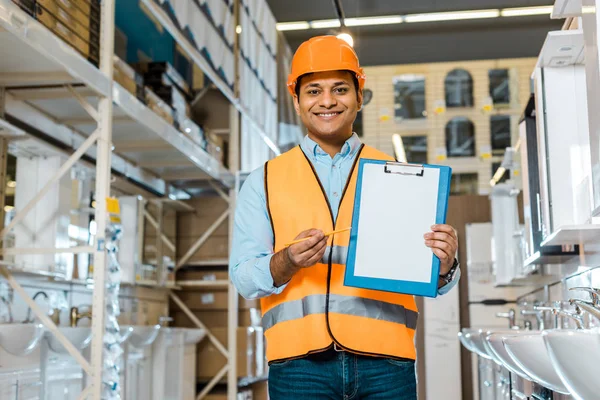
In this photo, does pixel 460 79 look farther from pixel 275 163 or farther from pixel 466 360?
pixel 275 163

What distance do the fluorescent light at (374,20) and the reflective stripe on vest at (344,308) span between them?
28.6 ft

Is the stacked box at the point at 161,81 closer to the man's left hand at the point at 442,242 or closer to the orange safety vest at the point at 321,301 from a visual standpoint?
the orange safety vest at the point at 321,301

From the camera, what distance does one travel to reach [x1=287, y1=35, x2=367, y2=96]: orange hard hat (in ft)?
5.85

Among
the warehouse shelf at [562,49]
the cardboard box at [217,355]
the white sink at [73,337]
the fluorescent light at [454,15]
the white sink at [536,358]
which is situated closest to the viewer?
the white sink at [536,358]

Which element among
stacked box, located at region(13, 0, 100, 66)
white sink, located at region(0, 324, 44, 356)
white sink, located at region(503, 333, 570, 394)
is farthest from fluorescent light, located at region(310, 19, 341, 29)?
white sink, located at region(503, 333, 570, 394)

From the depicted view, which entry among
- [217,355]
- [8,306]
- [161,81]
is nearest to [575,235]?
[8,306]

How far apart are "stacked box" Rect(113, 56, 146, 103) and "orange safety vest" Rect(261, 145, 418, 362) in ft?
10.4

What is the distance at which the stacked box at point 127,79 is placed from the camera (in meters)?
4.82

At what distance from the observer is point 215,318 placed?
761cm

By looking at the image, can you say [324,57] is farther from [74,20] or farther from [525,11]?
[525,11]

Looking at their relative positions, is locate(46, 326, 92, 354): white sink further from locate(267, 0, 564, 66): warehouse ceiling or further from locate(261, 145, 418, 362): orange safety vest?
locate(267, 0, 564, 66): warehouse ceiling

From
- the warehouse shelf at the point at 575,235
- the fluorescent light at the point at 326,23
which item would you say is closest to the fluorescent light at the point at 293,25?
the fluorescent light at the point at 326,23

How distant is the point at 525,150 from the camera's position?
463cm

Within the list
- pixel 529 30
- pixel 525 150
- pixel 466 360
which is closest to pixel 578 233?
→ pixel 525 150
